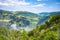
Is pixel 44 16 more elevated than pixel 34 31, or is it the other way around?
pixel 44 16

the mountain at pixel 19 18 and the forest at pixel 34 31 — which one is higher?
the mountain at pixel 19 18

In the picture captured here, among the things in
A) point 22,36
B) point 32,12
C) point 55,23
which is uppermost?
point 32,12

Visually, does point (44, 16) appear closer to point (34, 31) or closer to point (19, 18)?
point (34, 31)

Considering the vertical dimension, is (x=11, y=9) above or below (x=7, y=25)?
above

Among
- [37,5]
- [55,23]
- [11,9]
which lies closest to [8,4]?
[11,9]

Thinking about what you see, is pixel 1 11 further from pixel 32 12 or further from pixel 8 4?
pixel 32 12

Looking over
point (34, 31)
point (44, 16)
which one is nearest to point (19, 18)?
point (34, 31)

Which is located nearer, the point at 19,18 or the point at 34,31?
the point at 34,31

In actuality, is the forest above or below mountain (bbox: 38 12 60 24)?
below

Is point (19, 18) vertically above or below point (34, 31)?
above

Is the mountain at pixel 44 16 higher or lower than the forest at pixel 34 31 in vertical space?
higher
